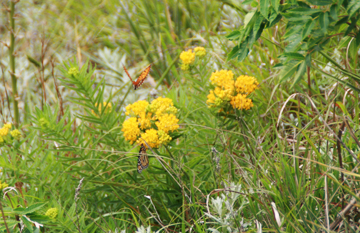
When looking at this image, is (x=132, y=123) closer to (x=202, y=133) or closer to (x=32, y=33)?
(x=202, y=133)

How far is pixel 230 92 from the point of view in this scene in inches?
55.8

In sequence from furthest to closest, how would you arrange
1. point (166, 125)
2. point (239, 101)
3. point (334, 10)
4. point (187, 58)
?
point (187, 58)
point (239, 101)
point (166, 125)
point (334, 10)

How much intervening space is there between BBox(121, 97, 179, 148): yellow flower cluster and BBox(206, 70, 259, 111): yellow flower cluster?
0.20 metres

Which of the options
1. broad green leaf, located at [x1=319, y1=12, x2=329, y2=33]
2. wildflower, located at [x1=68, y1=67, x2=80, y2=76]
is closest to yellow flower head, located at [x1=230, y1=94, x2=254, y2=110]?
broad green leaf, located at [x1=319, y1=12, x2=329, y2=33]

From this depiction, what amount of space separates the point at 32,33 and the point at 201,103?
11.0ft

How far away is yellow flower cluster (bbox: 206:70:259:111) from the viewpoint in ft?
4.64

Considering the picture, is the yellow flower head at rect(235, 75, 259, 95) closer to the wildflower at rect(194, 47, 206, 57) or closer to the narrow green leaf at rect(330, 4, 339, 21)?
the wildflower at rect(194, 47, 206, 57)

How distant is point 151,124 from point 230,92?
0.38 metres

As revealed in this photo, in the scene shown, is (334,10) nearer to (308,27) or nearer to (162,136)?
(308,27)

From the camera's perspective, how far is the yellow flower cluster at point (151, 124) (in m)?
1.30

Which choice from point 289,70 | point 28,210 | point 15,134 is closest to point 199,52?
point 289,70

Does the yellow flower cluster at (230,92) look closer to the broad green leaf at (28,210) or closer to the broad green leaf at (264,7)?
the broad green leaf at (264,7)

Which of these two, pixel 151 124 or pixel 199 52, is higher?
pixel 199 52

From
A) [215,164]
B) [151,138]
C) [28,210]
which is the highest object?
[151,138]
